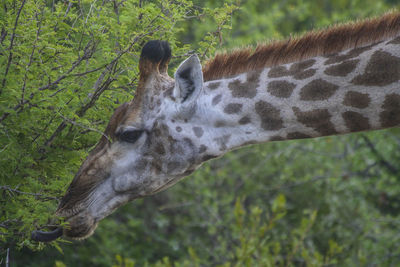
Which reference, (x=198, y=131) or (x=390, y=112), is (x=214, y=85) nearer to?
(x=198, y=131)

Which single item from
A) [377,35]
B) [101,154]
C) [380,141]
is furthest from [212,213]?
[377,35]

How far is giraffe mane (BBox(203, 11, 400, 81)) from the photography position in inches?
150

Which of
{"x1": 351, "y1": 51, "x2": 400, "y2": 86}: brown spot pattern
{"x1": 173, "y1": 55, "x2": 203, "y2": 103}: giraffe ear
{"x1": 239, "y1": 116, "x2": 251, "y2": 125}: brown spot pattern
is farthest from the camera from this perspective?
{"x1": 239, "y1": 116, "x2": 251, "y2": 125}: brown spot pattern

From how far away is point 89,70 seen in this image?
376cm

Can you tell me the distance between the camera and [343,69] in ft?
12.4

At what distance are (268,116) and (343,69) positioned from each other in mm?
595

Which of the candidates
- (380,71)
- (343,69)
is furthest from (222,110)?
(380,71)

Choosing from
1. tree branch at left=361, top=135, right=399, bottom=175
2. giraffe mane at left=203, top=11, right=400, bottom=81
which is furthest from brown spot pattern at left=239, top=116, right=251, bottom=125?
tree branch at left=361, top=135, right=399, bottom=175

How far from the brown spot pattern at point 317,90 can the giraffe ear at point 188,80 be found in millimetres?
723

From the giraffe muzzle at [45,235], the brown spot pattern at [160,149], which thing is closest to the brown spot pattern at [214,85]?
the brown spot pattern at [160,149]

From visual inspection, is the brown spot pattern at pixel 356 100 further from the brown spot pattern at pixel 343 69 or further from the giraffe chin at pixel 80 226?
the giraffe chin at pixel 80 226

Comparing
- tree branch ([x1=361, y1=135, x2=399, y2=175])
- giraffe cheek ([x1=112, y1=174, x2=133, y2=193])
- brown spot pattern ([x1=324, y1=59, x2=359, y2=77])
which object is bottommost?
tree branch ([x1=361, y1=135, x2=399, y2=175])

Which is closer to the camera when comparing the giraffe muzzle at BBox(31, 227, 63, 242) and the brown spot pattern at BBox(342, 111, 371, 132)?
the giraffe muzzle at BBox(31, 227, 63, 242)

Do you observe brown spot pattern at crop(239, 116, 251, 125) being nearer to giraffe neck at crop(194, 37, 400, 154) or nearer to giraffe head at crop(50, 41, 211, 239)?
giraffe neck at crop(194, 37, 400, 154)
